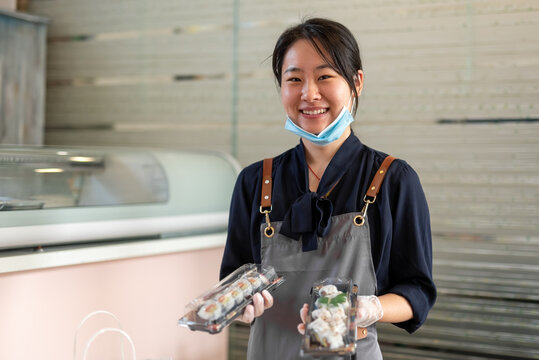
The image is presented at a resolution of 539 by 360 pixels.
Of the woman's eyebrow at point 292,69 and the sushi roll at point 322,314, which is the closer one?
the sushi roll at point 322,314

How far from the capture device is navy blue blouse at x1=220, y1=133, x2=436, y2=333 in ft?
5.02

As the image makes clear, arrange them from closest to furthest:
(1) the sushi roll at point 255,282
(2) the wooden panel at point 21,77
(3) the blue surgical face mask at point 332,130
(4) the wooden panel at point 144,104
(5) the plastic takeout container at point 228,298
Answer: (5) the plastic takeout container at point 228,298 → (1) the sushi roll at point 255,282 → (3) the blue surgical face mask at point 332,130 → (2) the wooden panel at point 21,77 → (4) the wooden panel at point 144,104

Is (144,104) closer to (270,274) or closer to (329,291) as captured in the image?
(270,274)

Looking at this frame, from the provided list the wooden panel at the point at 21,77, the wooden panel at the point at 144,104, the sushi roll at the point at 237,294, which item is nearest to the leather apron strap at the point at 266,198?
the sushi roll at the point at 237,294

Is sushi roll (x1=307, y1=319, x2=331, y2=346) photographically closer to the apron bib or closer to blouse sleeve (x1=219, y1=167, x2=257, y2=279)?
the apron bib

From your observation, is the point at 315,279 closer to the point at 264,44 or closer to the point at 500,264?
the point at 500,264

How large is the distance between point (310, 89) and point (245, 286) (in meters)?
0.53

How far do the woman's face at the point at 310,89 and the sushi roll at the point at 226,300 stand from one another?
0.49 metres

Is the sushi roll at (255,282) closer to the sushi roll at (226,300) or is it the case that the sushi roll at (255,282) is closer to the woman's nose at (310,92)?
the sushi roll at (226,300)

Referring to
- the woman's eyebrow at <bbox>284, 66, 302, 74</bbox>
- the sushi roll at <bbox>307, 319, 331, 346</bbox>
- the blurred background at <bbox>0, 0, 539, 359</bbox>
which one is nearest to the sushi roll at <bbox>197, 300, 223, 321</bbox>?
the sushi roll at <bbox>307, 319, 331, 346</bbox>

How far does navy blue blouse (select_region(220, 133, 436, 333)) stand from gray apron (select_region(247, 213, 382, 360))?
0.03 meters

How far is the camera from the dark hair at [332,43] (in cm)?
155

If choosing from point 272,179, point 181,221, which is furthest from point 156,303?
point 272,179

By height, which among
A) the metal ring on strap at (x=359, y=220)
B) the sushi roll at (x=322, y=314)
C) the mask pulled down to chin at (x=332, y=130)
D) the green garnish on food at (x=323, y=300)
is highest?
the mask pulled down to chin at (x=332, y=130)
